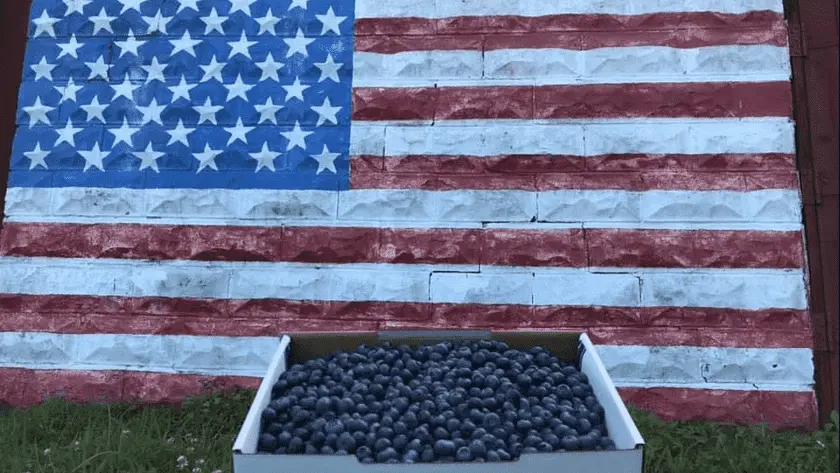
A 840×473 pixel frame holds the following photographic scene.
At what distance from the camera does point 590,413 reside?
2094 millimetres

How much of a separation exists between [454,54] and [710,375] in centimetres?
213

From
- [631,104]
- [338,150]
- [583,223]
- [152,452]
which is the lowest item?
[152,452]

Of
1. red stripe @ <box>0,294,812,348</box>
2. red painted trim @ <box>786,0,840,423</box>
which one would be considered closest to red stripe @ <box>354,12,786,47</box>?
red painted trim @ <box>786,0,840,423</box>

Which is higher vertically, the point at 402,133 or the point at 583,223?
the point at 402,133

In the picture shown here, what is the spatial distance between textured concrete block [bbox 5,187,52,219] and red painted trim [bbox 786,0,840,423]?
13.3ft

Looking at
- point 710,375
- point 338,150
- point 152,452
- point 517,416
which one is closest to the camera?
point 517,416

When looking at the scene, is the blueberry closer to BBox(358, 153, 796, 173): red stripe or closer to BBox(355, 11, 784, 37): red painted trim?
BBox(358, 153, 796, 173): red stripe

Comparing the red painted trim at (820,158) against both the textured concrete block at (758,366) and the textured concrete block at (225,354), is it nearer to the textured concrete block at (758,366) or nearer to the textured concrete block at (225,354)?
the textured concrete block at (758,366)

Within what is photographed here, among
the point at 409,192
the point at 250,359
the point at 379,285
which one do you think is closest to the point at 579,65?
the point at 409,192

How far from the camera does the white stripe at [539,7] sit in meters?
3.73

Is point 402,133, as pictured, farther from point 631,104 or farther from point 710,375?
point 710,375

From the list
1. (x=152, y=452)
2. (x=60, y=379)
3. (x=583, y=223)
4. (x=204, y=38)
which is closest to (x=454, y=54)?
(x=583, y=223)

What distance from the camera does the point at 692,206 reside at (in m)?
3.62

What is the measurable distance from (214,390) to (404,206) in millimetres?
1393
